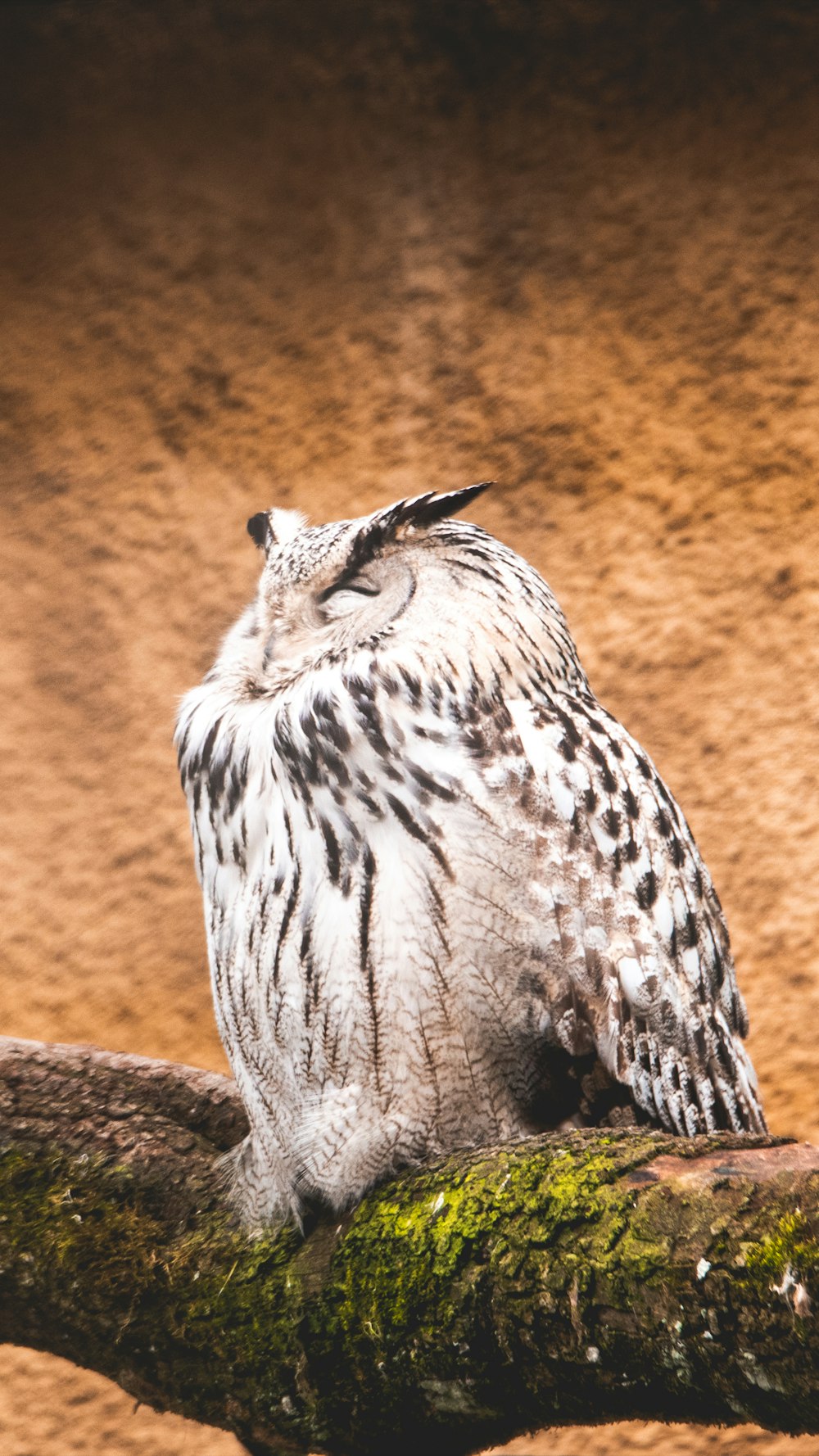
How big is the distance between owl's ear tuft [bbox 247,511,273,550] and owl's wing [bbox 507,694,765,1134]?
1.87 ft

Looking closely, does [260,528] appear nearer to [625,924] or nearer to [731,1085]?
[625,924]

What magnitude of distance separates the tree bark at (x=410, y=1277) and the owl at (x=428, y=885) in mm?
130

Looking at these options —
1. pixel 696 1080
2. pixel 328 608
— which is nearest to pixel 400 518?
pixel 328 608

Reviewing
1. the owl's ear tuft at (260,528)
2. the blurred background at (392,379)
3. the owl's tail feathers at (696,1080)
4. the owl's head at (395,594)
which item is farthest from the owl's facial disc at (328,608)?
the blurred background at (392,379)

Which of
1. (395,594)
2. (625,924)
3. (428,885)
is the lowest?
(625,924)

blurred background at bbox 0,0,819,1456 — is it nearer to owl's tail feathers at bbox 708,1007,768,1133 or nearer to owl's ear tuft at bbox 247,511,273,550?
owl's ear tuft at bbox 247,511,273,550

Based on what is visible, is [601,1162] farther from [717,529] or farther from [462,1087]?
[717,529]

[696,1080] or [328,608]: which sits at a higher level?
[328,608]

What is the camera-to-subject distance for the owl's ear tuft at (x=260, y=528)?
6.68 ft

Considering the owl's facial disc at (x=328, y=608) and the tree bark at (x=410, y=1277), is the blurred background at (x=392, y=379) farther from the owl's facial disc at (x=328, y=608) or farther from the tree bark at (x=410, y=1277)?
the owl's facial disc at (x=328, y=608)

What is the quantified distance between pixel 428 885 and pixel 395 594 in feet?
1.49

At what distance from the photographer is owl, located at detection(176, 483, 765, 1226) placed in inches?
61.6

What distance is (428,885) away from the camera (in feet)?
5.06

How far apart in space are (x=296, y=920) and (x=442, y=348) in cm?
242
